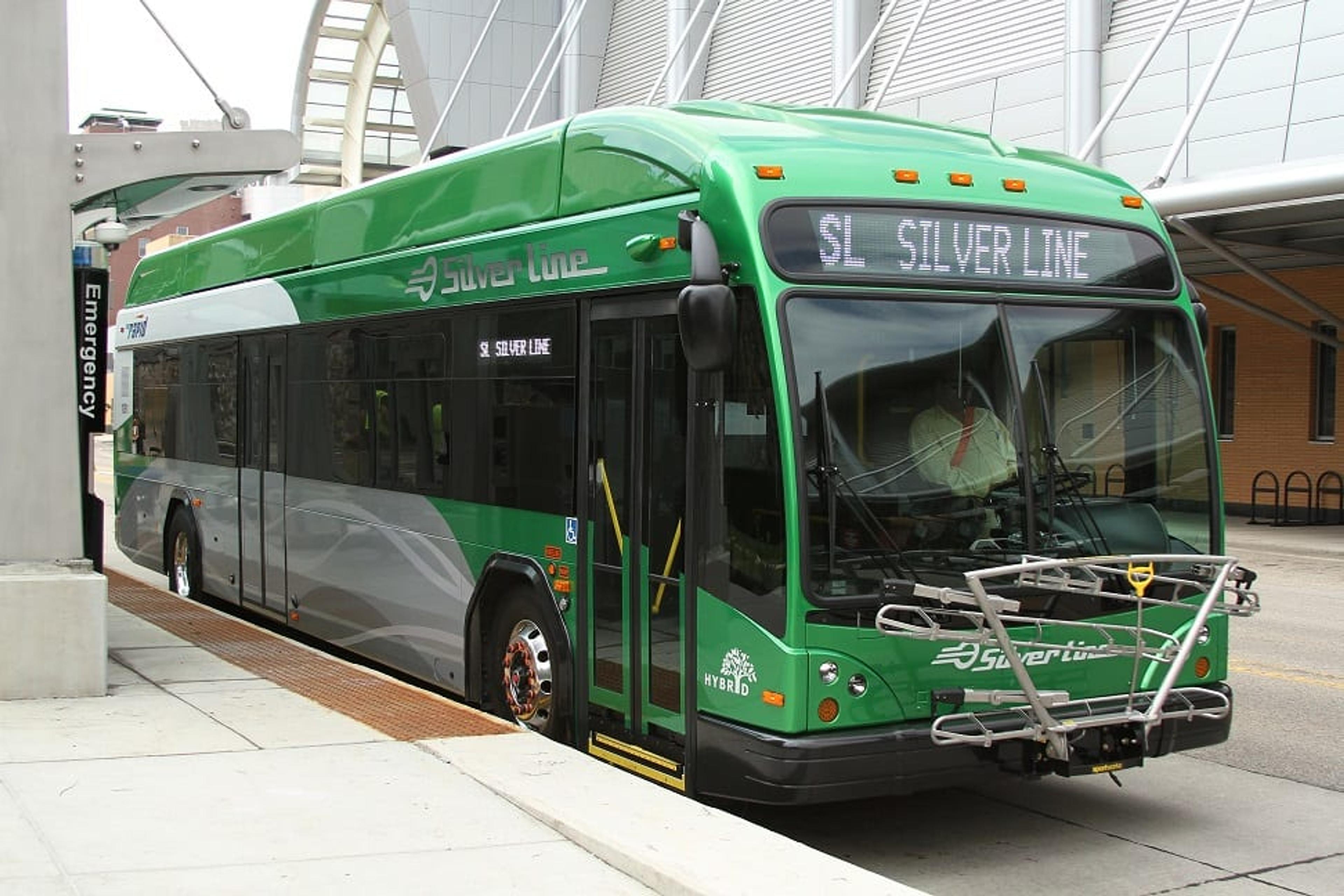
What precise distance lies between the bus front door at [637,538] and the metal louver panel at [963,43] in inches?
838

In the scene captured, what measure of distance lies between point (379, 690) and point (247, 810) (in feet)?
9.04

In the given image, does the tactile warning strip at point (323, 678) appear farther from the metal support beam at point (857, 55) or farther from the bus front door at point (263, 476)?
the metal support beam at point (857, 55)

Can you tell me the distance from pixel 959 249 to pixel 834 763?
2.28m

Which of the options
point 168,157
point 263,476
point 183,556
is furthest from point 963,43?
point 168,157

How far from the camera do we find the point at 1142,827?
23.7 feet

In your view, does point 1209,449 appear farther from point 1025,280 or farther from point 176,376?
point 176,376

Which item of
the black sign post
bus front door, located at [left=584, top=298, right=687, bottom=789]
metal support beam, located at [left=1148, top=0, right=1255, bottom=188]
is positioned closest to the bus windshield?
bus front door, located at [left=584, top=298, right=687, bottom=789]

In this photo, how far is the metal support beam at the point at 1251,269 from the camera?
868 inches

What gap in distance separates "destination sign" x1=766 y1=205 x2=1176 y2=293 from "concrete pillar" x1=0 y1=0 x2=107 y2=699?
4.53 metres

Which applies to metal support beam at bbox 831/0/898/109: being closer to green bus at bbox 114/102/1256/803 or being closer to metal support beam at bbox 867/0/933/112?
metal support beam at bbox 867/0/933/112

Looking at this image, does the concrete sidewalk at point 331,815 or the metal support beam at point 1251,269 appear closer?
the concrete sidewalk at point 331,815

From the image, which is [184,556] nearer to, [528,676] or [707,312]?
[528,676]

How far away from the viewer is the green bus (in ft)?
20.9

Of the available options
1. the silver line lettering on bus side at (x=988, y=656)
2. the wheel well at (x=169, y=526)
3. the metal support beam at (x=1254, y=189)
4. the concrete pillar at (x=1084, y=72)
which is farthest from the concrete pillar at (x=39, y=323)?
the concrete pillar at (x=1084, y=72)
